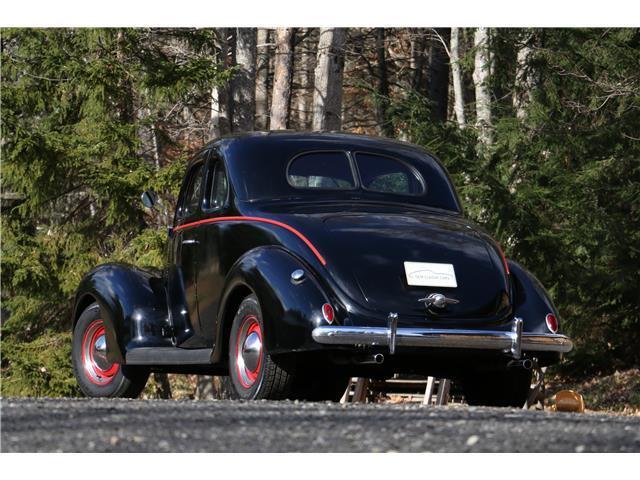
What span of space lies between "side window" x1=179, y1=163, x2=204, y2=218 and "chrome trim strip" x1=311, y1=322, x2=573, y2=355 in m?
2.74

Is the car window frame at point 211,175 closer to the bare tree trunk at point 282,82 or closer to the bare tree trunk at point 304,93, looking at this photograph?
the bare tree trunk at point 282,82

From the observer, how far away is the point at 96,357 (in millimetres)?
11328

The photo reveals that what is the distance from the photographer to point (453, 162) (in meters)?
18.3

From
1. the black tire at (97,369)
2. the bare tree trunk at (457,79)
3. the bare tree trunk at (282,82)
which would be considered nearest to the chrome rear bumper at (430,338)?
the black tire at (97,369)

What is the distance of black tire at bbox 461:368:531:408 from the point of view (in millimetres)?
9602

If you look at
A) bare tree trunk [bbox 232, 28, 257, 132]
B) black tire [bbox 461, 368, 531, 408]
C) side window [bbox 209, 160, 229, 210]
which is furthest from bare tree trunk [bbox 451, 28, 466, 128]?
black tire [bbox 461, 368, 531, 408]

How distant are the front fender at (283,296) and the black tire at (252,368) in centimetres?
13

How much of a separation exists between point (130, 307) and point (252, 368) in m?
2.08

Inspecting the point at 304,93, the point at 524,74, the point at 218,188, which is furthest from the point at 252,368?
the point at 304,93

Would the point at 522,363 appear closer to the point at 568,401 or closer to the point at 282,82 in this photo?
the point at 568,401

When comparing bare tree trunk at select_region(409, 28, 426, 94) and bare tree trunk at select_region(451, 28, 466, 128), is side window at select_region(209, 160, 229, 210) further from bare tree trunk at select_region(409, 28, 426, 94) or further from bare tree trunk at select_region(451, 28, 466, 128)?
bare tree trunk at select_region(409, 28, 426, 94)

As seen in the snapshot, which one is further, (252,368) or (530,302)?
(530,302)

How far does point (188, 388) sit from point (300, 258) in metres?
19.8

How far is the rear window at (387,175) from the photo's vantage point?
32.2 ft
